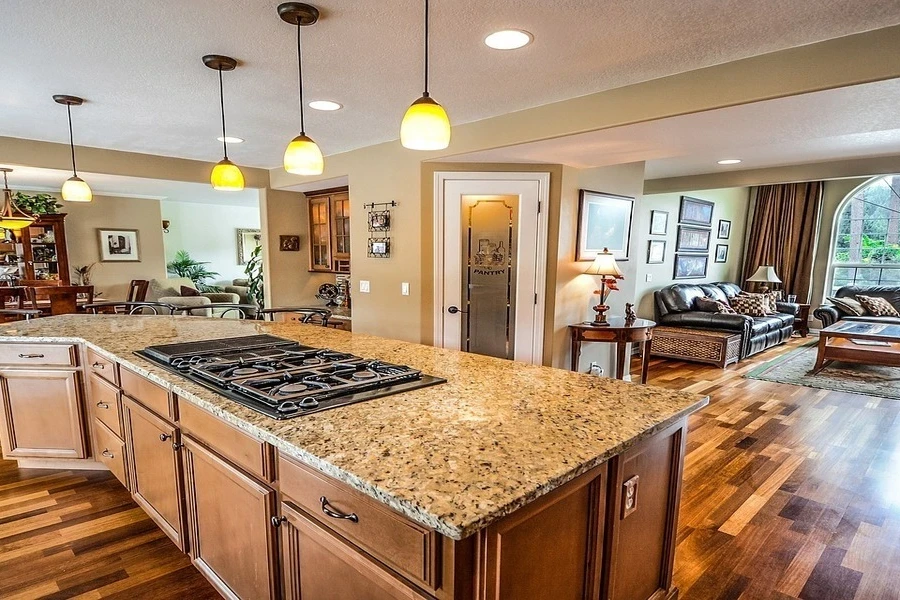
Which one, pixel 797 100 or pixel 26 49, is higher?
pixel 26 49

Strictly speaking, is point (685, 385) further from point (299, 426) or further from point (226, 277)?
point (226, 277)

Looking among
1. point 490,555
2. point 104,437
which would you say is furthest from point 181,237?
point 490,555

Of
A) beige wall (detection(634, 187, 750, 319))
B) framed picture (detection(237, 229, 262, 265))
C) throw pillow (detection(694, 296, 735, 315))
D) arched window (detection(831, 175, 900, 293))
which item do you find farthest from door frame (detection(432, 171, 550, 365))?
framed picture (detection(237, 229, 262, 265))

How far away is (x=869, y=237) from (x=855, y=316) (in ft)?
6.19

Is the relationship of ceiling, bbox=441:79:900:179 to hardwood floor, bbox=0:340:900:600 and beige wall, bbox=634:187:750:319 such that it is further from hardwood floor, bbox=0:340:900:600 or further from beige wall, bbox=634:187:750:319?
hardwood floor, bbox=0:340:900:600

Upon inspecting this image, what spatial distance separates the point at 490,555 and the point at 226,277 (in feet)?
33.8

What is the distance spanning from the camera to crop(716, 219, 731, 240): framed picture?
8078mm

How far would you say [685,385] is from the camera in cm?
493

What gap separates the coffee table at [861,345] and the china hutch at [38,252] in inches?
398

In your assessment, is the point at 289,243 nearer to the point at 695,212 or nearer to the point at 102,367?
the point at 102,367

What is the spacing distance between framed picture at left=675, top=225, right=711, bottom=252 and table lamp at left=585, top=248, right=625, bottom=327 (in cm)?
322

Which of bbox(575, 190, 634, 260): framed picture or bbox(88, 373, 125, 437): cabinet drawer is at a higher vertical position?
bbox(575, 190, 634, 260): framed picture

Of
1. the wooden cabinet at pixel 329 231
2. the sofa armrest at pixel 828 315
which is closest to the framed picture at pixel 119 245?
the wooden cabinet at pixel 329 231

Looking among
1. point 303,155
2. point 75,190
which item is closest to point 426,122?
point 303,155
